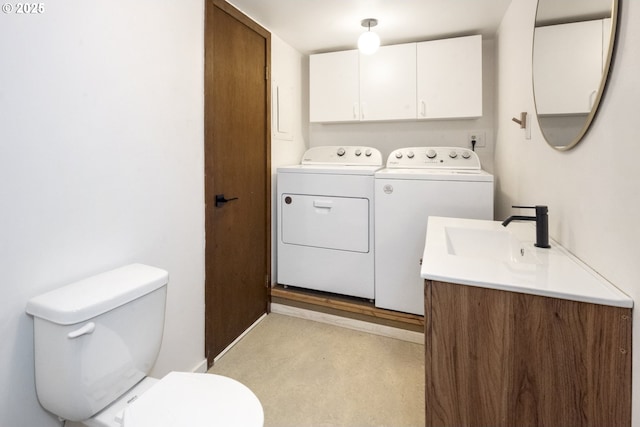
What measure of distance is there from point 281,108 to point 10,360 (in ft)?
7.38

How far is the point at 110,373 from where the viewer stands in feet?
3.62

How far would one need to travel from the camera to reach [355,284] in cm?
249

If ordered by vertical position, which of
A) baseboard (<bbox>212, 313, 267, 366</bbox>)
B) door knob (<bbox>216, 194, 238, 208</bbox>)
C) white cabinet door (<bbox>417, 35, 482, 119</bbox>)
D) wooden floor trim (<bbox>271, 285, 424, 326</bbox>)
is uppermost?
white cabinet door (<bbox>417, 35, 482, 119</bbox>)

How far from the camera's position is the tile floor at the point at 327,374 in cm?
167

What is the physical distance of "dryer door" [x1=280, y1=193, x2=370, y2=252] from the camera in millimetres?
2443

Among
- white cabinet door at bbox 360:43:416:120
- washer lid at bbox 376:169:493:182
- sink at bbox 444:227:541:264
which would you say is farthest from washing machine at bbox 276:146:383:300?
sink at bbox 444:227:541:264

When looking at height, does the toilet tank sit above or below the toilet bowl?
above

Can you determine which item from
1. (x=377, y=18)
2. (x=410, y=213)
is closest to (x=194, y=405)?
(x=410, y=213)

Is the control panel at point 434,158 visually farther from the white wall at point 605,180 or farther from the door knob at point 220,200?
the door knob at point 220,200

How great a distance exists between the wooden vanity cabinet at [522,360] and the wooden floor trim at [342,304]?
1.33 metres

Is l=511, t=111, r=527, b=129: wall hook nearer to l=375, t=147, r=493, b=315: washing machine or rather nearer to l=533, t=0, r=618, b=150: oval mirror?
l=533, t=0, r=618, b=150: oval mirror

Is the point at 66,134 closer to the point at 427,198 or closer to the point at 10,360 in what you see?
the point at 10,360

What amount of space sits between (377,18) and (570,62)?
1.41 metres

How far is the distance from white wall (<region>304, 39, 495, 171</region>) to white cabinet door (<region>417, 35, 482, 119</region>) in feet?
0.97
